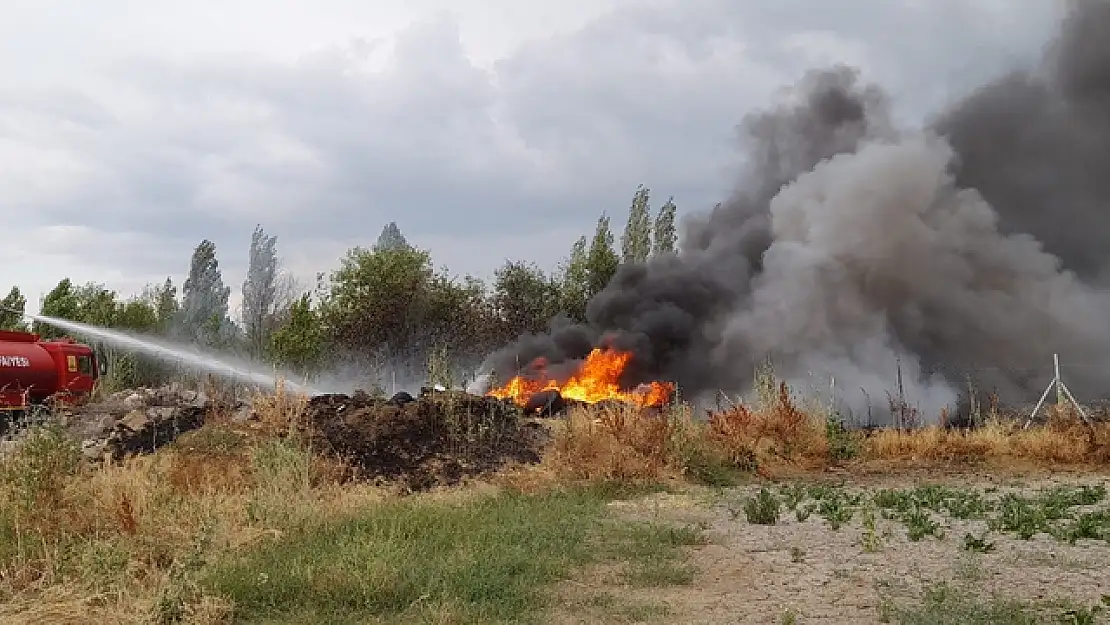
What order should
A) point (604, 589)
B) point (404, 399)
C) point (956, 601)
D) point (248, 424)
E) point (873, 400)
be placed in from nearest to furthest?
point (956, 601) → point (604, 589) → point (248, 424) → point (404, 399) → point (873, 400)

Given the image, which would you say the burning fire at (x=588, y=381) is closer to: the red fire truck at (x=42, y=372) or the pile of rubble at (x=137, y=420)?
the pile of rubble at (x=137, y=420)

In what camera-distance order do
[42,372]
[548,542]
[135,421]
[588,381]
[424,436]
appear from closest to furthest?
1. [548,542]
2. [424,436]
3. [135,421]
4. [42,372]
5. [588,381]

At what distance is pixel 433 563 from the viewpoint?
580cm

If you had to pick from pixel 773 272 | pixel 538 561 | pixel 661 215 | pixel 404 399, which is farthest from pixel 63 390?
pixel 661 215

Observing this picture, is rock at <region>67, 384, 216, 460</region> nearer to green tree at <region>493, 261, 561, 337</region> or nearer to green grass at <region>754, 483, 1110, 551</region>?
green grass at <region>754, 483, 1110, 551</region>

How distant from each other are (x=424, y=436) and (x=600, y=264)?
79.4 ft

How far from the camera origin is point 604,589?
5.69 m

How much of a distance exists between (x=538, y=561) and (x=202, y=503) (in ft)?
9.77

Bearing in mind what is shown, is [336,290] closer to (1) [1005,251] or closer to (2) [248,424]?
(2) [248,424]

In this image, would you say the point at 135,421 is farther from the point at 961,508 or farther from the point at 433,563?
the point at 961,508

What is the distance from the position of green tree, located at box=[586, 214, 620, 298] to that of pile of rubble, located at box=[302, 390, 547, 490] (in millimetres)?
21550

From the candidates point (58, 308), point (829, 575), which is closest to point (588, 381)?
point (829, 575)

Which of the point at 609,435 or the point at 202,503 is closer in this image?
the point at 202,503

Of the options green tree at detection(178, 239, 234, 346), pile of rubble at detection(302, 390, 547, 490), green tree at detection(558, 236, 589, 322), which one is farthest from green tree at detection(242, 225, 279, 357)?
pile of rubble at detection(302, 390, 547, 490)
